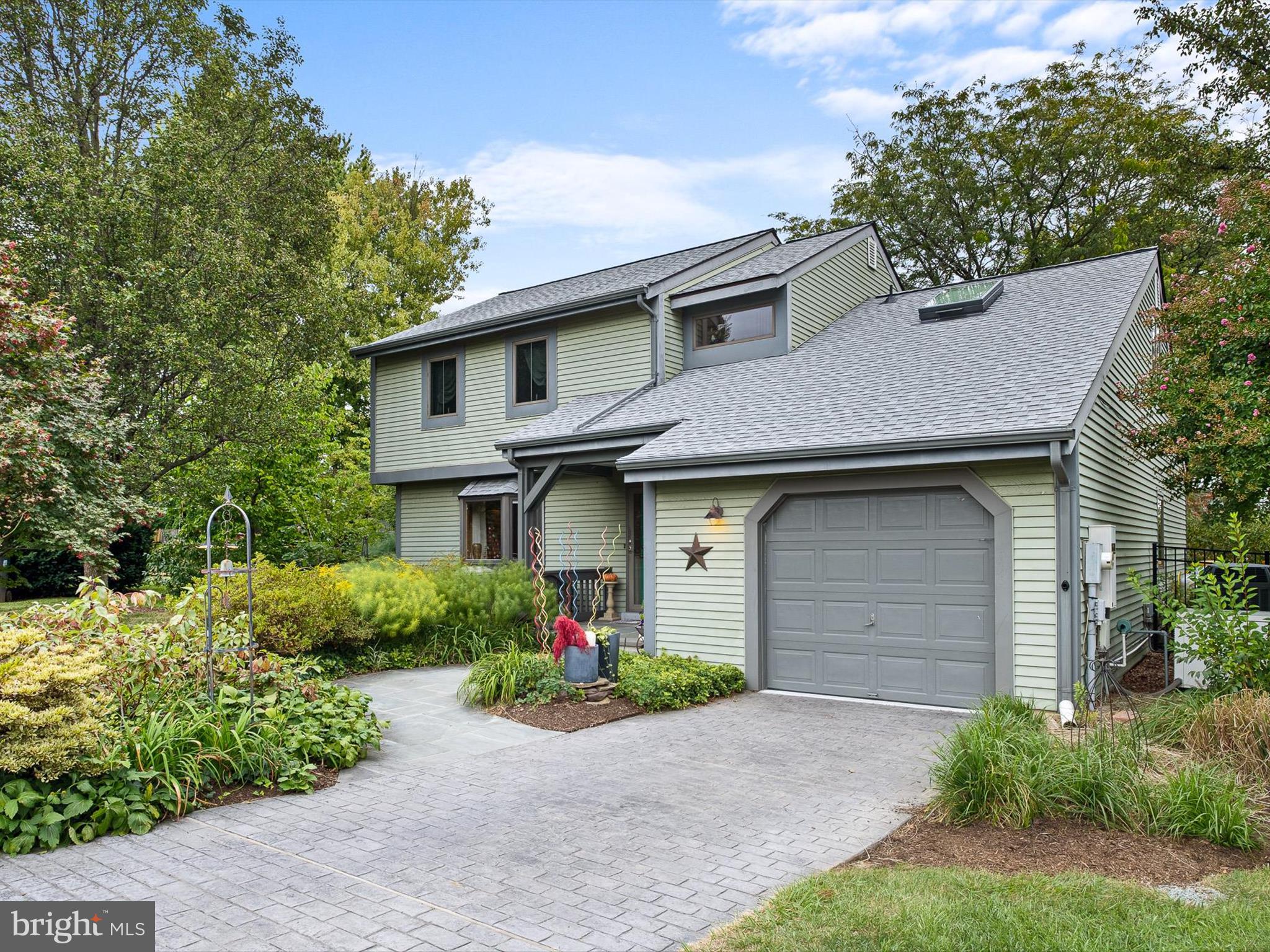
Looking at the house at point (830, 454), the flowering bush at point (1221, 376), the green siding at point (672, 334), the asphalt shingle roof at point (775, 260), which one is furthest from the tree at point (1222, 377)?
the green siding at point (672, 334)

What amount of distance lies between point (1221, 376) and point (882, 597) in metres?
4.87

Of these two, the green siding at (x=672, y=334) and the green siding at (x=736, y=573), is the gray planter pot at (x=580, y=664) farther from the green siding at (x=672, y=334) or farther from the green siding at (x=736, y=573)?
the green siding at (x=672, y=334)

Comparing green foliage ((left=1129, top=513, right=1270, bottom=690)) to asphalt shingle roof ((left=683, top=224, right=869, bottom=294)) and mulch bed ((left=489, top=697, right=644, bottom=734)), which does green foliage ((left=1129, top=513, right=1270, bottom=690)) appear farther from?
asphalt shingle roof ((left=683, top=224, right=869, bottom=294))

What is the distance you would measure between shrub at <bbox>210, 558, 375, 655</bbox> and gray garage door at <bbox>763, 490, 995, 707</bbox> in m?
5.42

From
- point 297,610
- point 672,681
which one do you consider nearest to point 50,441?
point 297,610

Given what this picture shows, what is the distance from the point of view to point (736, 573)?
1015 cm

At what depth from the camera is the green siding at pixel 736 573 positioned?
8117mm

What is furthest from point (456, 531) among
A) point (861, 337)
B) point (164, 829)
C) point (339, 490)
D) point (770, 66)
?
point (164, 829)

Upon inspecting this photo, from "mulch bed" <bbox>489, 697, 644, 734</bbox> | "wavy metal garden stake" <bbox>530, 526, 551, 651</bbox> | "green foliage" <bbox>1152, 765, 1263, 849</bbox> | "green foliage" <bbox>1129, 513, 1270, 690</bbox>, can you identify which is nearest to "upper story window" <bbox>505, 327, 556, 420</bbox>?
"wavy metal garden stake" <bbox>530, 526, 551, 651</bbox>

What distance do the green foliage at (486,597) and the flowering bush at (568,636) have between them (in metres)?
3.24

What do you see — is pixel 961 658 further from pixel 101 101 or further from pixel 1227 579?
pixel 101 101

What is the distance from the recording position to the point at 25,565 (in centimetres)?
1856

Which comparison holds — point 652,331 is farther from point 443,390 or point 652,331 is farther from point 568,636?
point 568,636

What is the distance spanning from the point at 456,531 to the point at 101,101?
11695mm
